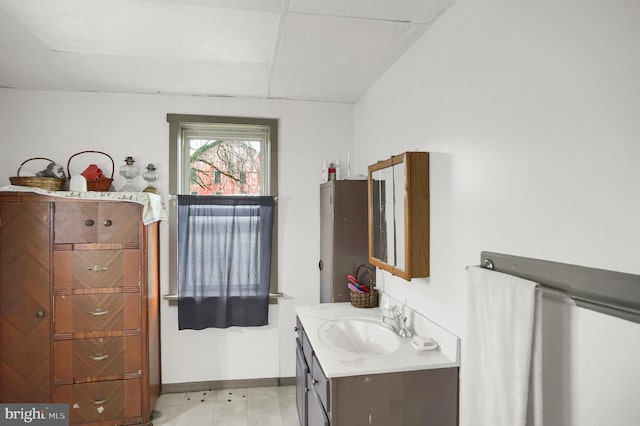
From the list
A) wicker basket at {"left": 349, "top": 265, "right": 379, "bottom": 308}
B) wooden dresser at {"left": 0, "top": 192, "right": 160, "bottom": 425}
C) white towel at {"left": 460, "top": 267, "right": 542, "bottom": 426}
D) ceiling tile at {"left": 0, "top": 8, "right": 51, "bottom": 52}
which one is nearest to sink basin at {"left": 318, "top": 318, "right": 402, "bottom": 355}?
wicker basket at {"left": 349, "top": 265, "right": 379, "bottom": 308}

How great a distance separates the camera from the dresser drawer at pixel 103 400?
95.8 inches

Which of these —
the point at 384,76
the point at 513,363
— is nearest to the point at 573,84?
the point at 513,363

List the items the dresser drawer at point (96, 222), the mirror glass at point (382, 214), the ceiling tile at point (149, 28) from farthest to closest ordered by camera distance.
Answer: the dresser drawer at point (96, 222) < the mirror glass at point (382, 214) < the ceiling tile at point (149, 28)

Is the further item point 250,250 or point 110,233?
point 250,250

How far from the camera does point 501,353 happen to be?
115 centimetres

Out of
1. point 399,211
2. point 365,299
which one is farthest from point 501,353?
point 365,299

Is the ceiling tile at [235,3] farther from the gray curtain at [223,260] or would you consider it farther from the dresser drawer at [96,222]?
the gray curtain at [223,260]

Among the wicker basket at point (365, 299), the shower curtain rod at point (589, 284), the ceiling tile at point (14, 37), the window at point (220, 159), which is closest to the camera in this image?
the shower curtain rod at point (589, 284)

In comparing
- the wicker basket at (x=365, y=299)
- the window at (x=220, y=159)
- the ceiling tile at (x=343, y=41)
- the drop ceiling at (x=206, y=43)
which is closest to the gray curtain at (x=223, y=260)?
the window at (x=220, y=159)

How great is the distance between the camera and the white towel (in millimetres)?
1059

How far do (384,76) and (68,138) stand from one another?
242 cm

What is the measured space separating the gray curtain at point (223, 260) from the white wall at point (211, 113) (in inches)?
5.6

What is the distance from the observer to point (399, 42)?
80.0 inches

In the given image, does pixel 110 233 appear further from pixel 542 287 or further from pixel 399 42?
pixel 542 287
